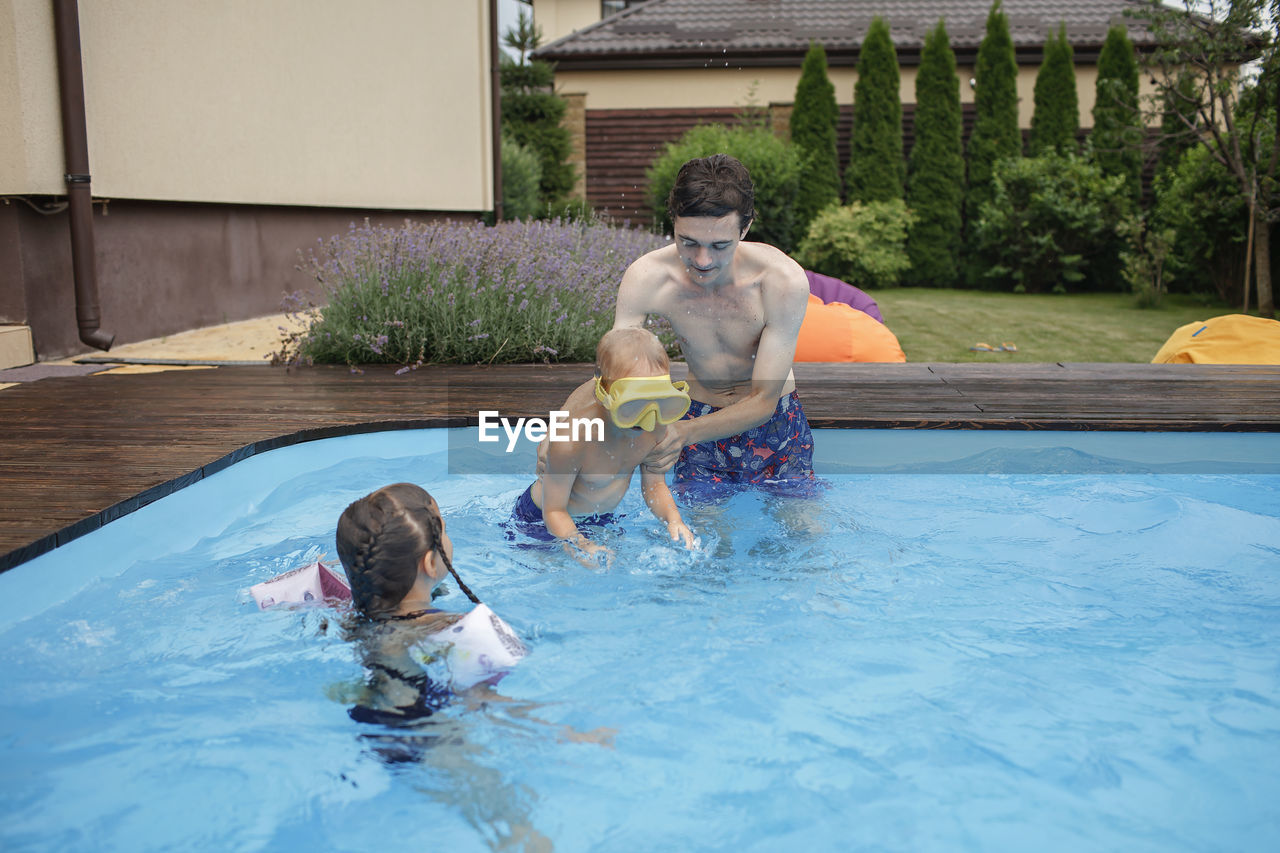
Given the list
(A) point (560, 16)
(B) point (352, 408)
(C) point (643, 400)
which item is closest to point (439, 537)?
(C) point (643, 400)

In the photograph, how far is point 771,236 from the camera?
15.1m

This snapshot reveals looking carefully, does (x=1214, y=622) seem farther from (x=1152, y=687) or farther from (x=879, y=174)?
(x=879, y=174)

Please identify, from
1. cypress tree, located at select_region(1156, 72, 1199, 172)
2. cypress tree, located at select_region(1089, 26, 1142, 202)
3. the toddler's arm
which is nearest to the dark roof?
cypress tree, located at select_region(1089, 26, 1142, 202)

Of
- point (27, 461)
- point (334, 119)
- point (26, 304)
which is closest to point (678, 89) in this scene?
point (334, 119)

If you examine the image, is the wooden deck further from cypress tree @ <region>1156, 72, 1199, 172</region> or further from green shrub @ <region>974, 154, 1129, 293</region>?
green shrub @ <region>974, 154, 1129, 293</region>

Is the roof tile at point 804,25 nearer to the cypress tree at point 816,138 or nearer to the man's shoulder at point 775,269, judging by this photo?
the cypress tree at point 816,138

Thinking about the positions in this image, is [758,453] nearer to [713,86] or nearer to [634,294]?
[634,294]

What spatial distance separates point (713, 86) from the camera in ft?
56.3

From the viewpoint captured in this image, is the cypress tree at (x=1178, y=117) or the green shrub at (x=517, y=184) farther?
the green shrub at (x=517, y=184)

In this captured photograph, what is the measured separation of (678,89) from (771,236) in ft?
12.3

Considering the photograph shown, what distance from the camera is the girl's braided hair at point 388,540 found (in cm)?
232

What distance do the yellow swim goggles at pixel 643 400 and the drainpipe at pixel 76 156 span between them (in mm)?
4979

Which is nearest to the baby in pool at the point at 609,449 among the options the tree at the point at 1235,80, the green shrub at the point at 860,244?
the tree at the point at 1235,80

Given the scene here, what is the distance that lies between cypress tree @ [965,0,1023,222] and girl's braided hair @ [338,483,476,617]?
14176 millimetres
